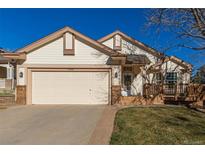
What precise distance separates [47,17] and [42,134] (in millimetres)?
9943

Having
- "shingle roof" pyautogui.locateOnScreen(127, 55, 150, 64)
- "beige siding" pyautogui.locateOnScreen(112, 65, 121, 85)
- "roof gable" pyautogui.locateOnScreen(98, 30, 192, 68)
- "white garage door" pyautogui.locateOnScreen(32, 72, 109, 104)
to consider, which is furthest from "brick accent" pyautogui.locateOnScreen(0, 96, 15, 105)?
"roof gable" pyautogui.locateOnScreen(98, 30, 192, 68)

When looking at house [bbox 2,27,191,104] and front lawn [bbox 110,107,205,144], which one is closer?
front lawn [bbox 110,107,205,144]

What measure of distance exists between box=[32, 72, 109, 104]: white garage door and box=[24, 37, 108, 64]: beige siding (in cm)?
75

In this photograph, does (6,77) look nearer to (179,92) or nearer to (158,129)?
(179,92)

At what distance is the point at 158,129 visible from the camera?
7742 millimetres

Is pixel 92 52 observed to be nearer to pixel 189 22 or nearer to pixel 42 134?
pixel 189 22

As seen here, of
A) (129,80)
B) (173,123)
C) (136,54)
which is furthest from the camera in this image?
(136,54)

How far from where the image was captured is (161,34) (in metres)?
14.2

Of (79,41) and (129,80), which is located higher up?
(79,41)

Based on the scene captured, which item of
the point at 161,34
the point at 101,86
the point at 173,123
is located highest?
the point at 161,34

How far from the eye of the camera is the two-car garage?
14.6m

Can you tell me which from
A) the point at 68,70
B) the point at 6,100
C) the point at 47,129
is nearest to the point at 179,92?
the point at 68,70

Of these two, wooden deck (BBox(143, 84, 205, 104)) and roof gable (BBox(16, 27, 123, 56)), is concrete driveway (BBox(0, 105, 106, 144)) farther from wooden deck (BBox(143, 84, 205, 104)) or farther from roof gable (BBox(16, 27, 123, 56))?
wooden deck (BBox(143, 84, 205, 104))
